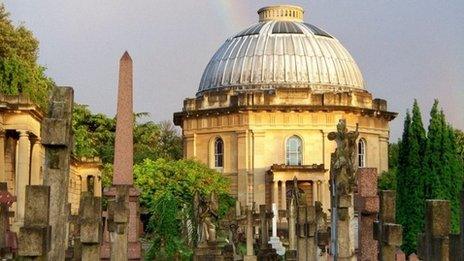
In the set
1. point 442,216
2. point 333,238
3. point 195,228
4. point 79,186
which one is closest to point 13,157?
point 79,186

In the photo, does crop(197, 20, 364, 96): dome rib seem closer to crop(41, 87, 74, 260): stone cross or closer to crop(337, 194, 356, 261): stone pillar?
crop(337, 194, 356, 261): stone pillar

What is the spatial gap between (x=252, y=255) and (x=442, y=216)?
18.3 m

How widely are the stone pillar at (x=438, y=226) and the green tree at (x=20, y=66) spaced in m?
38.7

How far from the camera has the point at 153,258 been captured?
2825cm

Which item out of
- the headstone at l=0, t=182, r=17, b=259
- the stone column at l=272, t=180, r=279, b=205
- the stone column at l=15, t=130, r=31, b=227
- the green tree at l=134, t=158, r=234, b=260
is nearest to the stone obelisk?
the headstone at l=0, t=182, r=17, b=259

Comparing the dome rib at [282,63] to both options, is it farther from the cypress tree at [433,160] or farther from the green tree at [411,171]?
the cypress tree at [433,160]

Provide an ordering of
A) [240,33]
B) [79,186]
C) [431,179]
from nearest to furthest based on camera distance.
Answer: [431,179]
[79,186]
[240,33]

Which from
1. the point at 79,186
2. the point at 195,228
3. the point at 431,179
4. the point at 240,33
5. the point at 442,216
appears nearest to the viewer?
the point at 442,216

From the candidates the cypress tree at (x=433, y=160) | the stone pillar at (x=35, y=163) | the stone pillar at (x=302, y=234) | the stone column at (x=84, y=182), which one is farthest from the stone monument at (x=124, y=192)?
the stone column at (x=84, y=182)

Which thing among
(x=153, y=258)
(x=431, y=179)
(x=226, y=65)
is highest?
(x=226, y=65)

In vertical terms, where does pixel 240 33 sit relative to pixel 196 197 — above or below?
above

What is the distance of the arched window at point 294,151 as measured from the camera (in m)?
65.1

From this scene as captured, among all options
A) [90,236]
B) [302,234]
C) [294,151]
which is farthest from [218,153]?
[90,236]

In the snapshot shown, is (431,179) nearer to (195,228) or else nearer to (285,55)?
(195,228)
